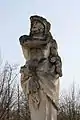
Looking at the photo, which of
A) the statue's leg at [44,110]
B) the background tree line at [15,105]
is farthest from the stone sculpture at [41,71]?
the background tree line at [15,105]

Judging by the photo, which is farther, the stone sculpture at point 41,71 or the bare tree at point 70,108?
the bare tree at point 70,108

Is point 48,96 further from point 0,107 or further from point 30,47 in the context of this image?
point 0,107

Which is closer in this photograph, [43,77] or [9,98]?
[43,77]

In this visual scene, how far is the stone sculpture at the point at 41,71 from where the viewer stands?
6980mm

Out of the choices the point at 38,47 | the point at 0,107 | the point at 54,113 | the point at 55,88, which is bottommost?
the point at 0,107

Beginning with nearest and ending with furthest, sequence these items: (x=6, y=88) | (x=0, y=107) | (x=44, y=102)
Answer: (x=44, y=102) < (x=0, y=107) < (x=6, y=88)

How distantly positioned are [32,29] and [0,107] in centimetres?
2212

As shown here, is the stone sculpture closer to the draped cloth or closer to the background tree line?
the draped cloth

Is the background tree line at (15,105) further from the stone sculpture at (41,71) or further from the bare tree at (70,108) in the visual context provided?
the stone sculpture at (41,71)

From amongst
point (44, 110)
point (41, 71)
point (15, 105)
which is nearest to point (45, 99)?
point (44, 110)

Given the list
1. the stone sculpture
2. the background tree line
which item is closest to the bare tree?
the background tree line

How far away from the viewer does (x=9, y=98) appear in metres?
30.1

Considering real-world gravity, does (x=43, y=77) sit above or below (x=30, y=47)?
below

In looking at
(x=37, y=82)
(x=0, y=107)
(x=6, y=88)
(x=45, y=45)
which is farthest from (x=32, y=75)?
(x=6, y=88)
